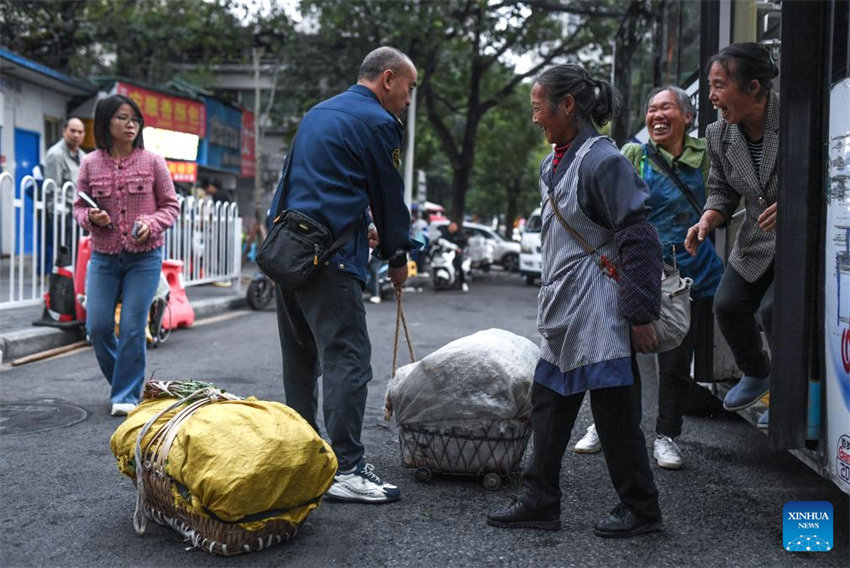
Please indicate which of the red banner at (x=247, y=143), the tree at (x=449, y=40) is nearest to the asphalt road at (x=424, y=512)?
the tree at (x=449, y=40)

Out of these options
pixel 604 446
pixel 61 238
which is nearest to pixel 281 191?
pixel 604 446

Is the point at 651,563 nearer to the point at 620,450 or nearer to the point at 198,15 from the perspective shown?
the point at 620,450

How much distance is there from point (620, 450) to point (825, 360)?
0.75 meters

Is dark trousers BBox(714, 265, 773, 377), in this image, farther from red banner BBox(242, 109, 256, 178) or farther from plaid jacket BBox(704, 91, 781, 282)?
red banner BBox(242, 109, 256, 178)

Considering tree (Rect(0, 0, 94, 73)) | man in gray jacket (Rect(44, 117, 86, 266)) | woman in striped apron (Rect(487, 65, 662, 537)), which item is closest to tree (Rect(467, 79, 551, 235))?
tree (Rect(0, 0, 94, 73))

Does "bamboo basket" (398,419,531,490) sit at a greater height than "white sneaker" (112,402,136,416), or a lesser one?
greater

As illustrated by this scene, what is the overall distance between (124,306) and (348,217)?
6.59 feet

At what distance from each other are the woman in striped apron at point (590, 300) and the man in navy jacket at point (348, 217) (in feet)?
2.08

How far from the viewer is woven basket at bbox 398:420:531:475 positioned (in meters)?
3.62

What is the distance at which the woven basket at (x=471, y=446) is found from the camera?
11.9 feet

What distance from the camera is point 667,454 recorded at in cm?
412

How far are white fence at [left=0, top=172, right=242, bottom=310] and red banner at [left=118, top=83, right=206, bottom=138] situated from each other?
9.34m

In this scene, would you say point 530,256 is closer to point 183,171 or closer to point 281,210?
point 183,171

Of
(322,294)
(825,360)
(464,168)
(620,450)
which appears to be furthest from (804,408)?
(464,168)
